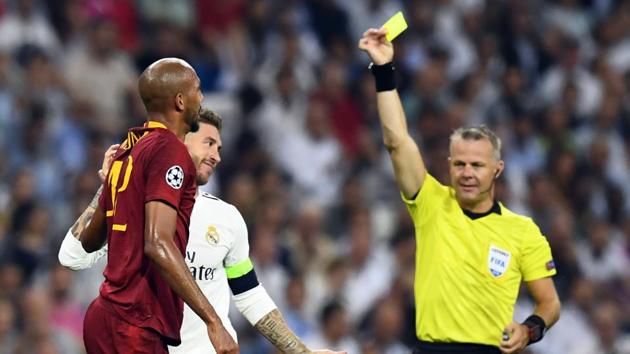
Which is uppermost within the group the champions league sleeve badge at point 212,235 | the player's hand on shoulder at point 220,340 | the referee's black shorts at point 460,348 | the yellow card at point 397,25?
the yellow card at point 397,25

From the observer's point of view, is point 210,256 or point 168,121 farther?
point 210,256

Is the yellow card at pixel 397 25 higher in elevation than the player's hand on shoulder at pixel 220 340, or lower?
higher

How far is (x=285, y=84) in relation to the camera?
1233 cm

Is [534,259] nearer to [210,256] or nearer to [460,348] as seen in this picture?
[460,348]

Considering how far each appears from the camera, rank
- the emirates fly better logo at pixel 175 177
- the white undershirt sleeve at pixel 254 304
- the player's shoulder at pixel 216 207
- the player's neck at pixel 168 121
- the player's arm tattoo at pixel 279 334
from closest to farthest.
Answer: the emirates fly better logo at pixel 175 177
the player's neck at pixel 168 121
the player's arm tattoo at pixel 279 334
the white undershirt sleeve at pixel 254 304
the player's shoulder at pixel 216 207

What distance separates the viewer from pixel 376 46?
684 centimetres

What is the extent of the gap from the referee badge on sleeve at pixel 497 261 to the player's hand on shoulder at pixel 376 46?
1.07m

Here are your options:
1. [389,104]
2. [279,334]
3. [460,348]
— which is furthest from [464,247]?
[279,334]

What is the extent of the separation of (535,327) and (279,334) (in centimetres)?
138

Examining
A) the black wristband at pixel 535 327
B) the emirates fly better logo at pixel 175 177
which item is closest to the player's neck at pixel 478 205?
the black wristband at pixel 535 327

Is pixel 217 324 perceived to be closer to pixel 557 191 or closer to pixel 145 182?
pixel 145 182

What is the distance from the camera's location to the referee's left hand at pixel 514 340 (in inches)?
260

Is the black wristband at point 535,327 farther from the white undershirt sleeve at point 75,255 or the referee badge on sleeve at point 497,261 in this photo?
the white undershirt sleeve at point 75,255

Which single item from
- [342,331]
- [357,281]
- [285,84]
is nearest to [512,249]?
[342,331]
